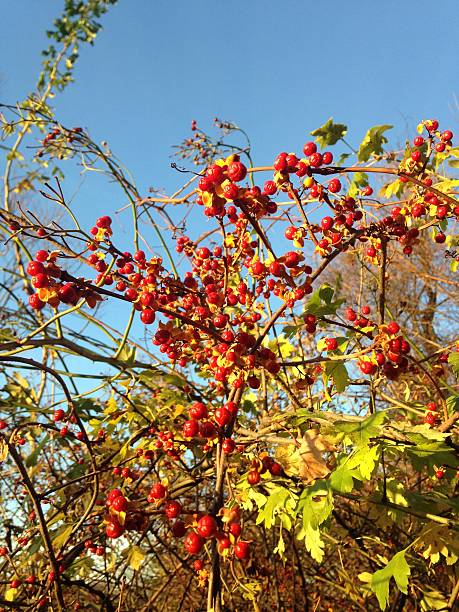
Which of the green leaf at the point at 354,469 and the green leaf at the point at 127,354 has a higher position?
the green leaf at the point at 127,354

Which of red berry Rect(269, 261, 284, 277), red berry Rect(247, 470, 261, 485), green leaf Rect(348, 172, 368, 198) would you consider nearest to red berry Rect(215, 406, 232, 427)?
red berry Rect(247, 470, 261, 485)

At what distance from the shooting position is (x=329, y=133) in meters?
2.14

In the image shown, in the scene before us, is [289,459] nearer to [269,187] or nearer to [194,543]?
[194,543]

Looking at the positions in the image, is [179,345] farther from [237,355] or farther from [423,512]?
[423,512]

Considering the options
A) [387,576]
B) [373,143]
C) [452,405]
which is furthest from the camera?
[373,143]

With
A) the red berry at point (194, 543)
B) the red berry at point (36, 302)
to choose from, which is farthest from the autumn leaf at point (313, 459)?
the red berry at point (36, 302)

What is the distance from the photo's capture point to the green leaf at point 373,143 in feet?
6.70

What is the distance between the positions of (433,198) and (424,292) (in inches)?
493

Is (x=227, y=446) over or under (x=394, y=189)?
under

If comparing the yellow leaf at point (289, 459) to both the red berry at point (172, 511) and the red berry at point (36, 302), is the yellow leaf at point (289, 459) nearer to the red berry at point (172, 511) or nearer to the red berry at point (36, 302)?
the red berry at point (172, 511)

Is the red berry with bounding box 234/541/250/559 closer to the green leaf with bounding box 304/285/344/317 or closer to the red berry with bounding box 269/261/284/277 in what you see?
the red berry with bounding box 269/261/284/277

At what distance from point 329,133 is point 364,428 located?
152cm

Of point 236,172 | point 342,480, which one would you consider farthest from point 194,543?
point 236,172

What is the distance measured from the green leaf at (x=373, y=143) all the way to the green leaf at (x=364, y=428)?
4.60 ft
